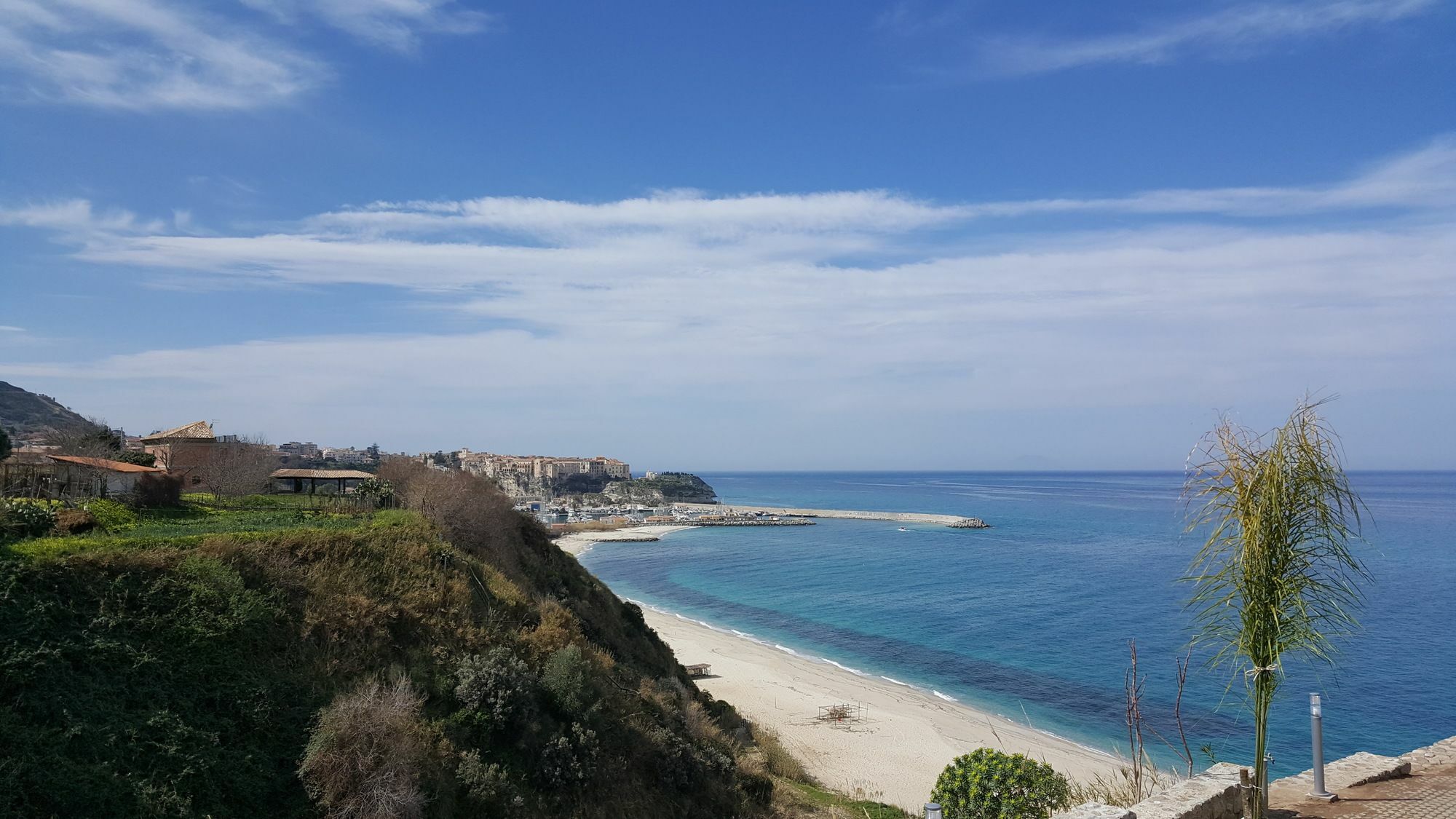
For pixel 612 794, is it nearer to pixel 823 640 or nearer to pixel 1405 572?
pixel 823 640

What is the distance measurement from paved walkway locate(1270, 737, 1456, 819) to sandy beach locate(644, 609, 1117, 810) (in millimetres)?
9225

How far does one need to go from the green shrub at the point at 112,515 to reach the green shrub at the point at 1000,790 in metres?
15.9

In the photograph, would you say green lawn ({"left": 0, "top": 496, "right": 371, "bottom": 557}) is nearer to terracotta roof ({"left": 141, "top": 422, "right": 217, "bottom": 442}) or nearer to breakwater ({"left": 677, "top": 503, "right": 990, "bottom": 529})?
terracotta roof ({"left": 141, "top": 422, "right": 217, "bottom": 442})

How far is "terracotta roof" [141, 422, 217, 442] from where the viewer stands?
1248 inches

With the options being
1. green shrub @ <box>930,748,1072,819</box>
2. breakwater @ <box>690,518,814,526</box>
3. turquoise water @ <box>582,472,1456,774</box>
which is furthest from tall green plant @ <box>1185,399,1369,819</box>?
breakwater @ <box>690,518,814,526</box>

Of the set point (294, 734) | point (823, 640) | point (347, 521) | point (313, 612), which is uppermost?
point (347, 521)

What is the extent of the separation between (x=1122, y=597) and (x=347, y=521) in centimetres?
4761

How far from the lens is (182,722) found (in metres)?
11.1

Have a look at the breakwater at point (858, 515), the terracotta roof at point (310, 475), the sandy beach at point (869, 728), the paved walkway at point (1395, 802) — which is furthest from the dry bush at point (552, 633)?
the breakwater at point (858, 515)

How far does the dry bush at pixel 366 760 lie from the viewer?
36.1 ft

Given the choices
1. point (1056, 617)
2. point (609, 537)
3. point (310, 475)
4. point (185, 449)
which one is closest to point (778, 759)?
point (310, 475)

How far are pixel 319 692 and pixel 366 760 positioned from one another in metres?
1.88

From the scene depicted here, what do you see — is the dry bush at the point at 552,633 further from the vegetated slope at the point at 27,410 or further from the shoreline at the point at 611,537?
the vegetated slope at the point at 27,410

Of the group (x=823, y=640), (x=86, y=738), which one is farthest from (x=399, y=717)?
(x=823, y=640)
